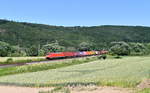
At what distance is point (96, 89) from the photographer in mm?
24281

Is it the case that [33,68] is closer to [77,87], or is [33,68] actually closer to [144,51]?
[77,87]

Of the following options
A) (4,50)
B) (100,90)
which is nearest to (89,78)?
(100,90)

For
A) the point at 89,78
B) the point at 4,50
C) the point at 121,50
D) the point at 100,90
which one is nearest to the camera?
the point at 100,90

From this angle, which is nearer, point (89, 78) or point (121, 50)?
point (89, 78)

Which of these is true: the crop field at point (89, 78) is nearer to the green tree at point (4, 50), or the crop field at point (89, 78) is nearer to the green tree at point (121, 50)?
the green tree at point (121, 50)

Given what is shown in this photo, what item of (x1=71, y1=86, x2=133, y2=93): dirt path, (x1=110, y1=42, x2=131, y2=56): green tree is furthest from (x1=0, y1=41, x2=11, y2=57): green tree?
(x1=71, y1=86, x2=133, y2=93): dirt path

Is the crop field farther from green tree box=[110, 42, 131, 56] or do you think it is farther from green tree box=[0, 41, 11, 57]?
green tree box=[0, 41, 11, 57]

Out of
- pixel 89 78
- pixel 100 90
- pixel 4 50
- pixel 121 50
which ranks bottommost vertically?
pixel 121 50

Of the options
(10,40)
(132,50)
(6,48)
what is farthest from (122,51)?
(10,40)

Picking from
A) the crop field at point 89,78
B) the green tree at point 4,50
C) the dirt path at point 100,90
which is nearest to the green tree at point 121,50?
the green tree at point 4,50

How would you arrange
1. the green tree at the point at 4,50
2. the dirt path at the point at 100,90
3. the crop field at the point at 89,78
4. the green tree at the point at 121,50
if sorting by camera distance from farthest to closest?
the green tree at the point at 121,50 < the green tree at the point at 4,50 < the crop field at the point at 89,78 < the dirt path at the point at 100,90

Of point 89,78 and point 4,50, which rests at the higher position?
point 89,78

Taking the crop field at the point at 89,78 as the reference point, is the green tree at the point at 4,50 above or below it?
below

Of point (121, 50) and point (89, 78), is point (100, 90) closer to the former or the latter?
point (89, 78)
